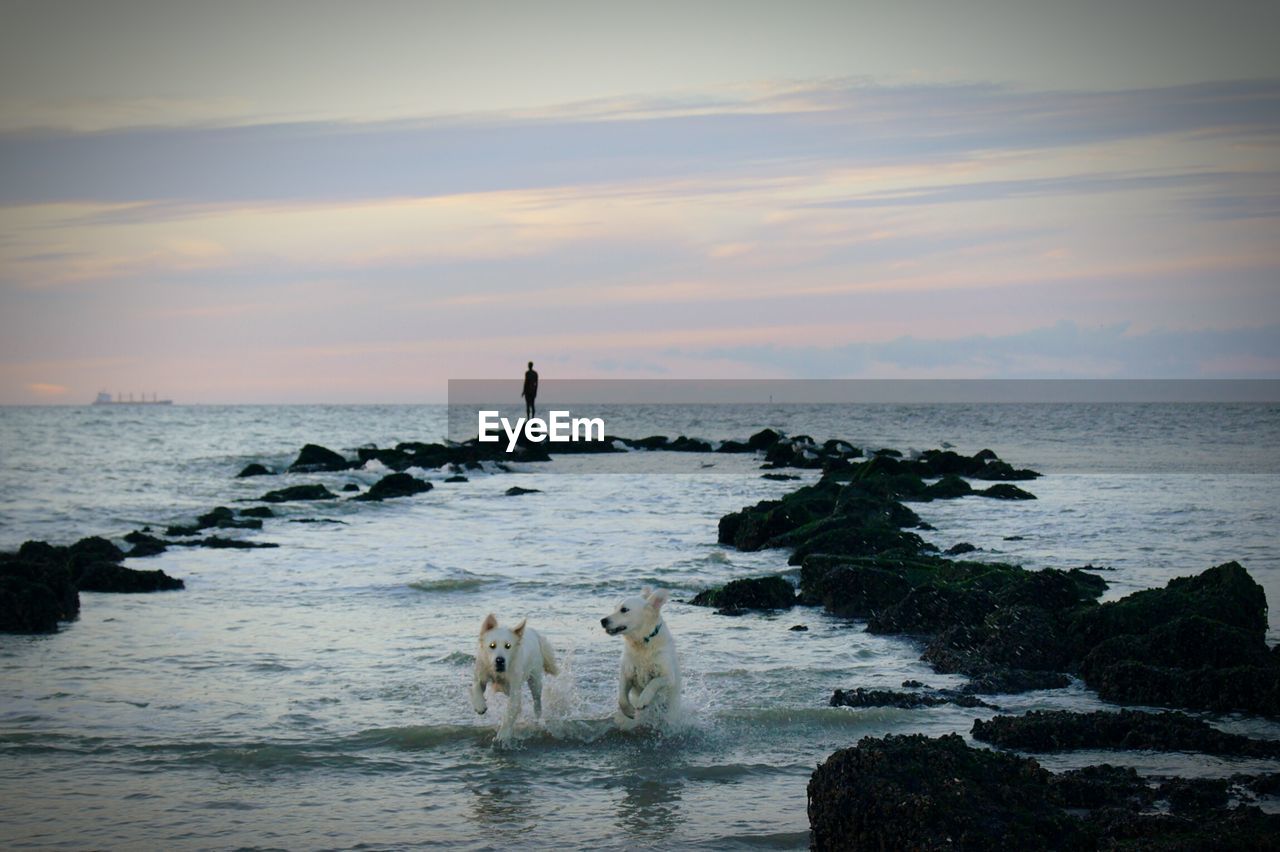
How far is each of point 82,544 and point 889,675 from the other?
45.3 feet

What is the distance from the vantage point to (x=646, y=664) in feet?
31.2

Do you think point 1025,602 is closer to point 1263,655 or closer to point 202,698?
point 1263,655

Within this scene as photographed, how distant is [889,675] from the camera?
11.2 metres

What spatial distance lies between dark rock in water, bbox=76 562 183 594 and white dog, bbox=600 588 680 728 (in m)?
9.44

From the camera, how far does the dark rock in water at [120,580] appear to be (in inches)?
643

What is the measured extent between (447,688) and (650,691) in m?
2.31

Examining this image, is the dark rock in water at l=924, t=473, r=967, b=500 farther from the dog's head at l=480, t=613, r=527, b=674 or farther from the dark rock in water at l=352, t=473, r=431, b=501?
the dog's head at l=480, t=613, r=527, b=674

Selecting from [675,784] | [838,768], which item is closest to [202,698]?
[675,784]

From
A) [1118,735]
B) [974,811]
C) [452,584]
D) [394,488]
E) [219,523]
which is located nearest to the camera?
[974,811]

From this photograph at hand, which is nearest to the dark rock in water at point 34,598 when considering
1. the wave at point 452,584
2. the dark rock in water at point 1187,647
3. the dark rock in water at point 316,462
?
the wave at point 452,584

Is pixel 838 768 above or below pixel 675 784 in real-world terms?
above

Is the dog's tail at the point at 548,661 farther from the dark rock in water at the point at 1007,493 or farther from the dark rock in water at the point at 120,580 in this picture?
the dark rock in water at the point at 1007,493

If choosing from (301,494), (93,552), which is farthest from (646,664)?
(301,494)

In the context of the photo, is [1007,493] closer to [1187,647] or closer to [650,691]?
[1187,647]
